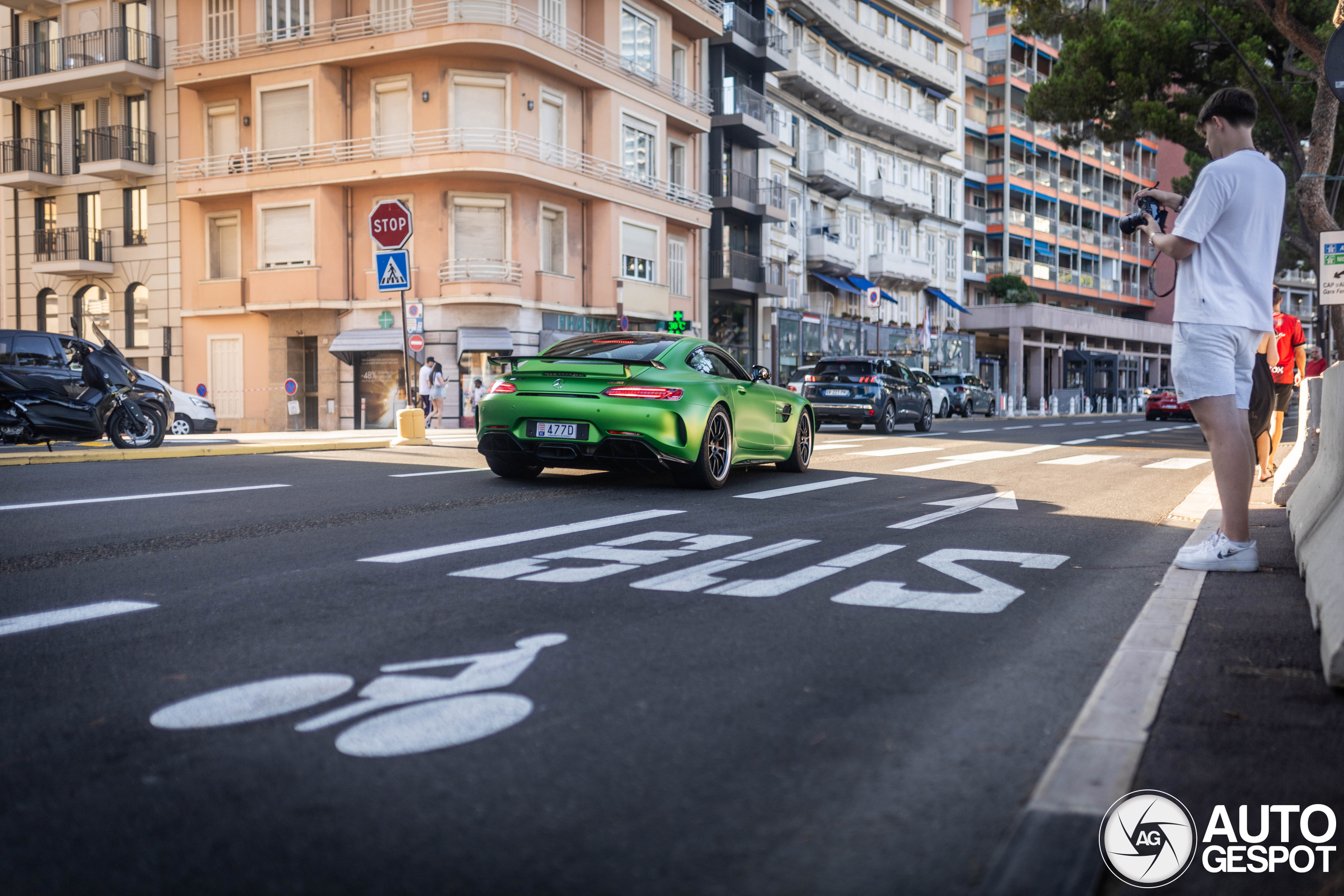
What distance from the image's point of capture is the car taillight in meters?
9.53

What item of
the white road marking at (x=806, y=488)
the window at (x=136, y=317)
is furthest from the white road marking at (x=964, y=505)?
the window at (x=136, y=317)

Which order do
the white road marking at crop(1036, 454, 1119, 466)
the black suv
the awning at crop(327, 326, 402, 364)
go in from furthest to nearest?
the awning at crop(327, 326, 402, 364), the black suv, the white road marking at crop(1036, 454, 1119, 466)

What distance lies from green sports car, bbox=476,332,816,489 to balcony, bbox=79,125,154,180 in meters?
29.6

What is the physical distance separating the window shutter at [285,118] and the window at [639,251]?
374 inches

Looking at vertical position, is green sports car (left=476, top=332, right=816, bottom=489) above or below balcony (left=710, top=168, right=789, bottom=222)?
below

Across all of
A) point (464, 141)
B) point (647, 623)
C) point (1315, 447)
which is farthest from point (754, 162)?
point (647, 623)

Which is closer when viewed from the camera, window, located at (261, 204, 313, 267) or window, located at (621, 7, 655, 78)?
window, located at (261, 204, 313, 267)

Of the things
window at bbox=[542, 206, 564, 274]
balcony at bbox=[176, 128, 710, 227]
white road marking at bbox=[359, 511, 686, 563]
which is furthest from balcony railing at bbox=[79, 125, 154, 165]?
white road marking at bbox=[359, 511, 686, 563]

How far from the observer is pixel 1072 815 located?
2.33 meters

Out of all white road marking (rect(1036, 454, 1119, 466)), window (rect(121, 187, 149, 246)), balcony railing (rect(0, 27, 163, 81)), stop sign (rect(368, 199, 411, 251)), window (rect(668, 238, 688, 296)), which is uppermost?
balcony railing (rect(0, 27, 163, 81))

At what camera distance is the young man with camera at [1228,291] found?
5.40 m

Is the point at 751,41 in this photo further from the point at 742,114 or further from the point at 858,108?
the point at 858,108

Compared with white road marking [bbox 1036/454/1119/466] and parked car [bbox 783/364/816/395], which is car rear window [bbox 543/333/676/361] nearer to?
white road marking [bbox 1036/454/1119/466]

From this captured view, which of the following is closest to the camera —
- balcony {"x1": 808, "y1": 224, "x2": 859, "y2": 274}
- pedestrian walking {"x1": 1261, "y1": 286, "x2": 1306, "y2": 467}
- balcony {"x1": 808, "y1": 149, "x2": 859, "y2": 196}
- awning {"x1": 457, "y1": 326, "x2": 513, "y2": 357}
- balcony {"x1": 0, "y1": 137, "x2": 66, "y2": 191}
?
pedestrian walking {"x1": 1261, "y1": 286, "x2": 1306, "y2": 467}
